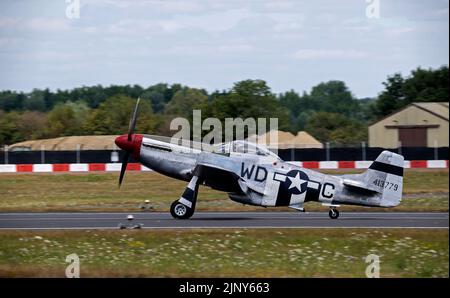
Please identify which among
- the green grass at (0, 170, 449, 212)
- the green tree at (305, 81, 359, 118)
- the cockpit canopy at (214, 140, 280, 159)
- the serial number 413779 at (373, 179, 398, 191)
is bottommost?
the green grass at (0, 170, 449, 212)

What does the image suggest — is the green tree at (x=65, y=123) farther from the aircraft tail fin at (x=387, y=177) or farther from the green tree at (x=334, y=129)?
the aircraft tail fin at (x=387, y=177)

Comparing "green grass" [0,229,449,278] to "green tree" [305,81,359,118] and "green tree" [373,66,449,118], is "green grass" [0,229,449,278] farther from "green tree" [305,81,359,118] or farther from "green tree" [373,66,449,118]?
"green tree" [305,81,359,118]

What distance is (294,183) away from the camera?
21609 mm

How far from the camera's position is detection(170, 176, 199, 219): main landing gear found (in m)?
21.6

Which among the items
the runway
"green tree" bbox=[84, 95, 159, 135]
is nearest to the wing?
the runway

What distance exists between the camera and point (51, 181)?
35281mm

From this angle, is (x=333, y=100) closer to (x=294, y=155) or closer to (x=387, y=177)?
(x=294, y=155)

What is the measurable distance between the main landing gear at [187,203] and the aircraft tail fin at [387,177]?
15.8 ft

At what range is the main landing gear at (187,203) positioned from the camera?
70.7 ft

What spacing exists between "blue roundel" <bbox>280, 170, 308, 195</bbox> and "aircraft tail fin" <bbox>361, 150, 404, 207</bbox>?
1.82 m

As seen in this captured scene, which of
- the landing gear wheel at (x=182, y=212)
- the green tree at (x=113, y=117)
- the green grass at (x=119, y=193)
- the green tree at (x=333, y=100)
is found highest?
the green tree at (x=333, y=100)

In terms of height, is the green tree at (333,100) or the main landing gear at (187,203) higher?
the green tree at (333,100)

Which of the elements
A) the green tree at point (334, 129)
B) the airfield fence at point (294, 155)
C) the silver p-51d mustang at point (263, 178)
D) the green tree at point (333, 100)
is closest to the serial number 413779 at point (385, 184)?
the silver p-51d mustang at point (263, 178)

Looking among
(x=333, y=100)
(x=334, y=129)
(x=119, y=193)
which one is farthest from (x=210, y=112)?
(x=333, y=100)
